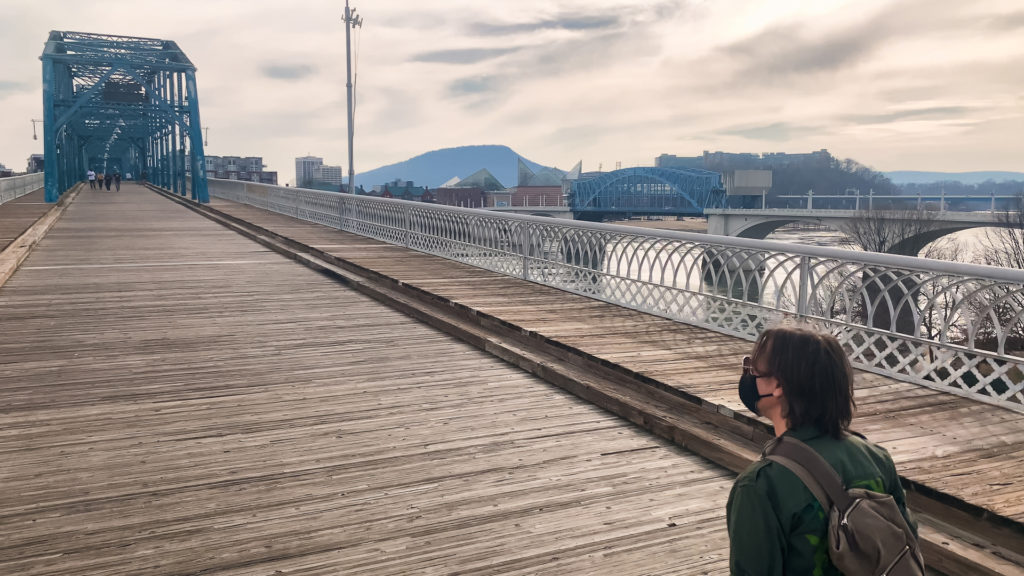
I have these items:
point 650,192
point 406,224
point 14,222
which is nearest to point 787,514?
point 406,224

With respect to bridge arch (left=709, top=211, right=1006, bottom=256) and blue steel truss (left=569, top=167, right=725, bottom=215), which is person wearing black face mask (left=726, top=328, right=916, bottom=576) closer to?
bridge arch (left=709, top=211, right=1006, bottom=256)

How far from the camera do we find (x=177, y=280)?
12258 millimetres

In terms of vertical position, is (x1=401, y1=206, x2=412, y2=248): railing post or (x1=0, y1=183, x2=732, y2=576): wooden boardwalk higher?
(x1=401, y1=206, x2=412, y2=248): railing post

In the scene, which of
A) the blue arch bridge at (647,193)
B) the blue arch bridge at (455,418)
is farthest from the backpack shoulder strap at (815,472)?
the blue arch bridge at (647,193)

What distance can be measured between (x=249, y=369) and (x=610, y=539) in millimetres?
4185

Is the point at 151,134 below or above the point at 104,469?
above

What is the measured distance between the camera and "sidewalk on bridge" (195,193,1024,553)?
12.4 feet

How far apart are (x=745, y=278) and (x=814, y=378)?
813 centimetres

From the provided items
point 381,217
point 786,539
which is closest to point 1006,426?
point 786,539

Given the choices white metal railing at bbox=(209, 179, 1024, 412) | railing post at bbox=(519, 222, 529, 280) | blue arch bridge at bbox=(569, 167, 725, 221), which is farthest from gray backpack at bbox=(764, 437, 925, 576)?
blue arch bridge at bbox=(569, 167, 725, 221)

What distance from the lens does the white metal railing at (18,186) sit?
30.6 metres

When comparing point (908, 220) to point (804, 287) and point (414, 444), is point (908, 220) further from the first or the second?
point (414, 444)

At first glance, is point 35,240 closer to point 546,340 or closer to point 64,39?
point 546,340

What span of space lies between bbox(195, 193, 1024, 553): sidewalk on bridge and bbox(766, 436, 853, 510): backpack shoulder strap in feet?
6.38
